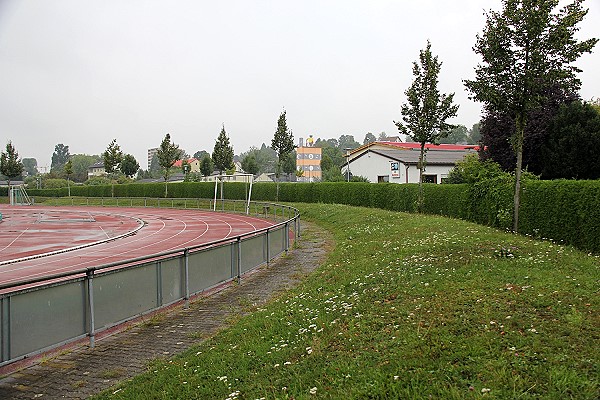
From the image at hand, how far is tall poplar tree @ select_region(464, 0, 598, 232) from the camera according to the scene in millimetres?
13062

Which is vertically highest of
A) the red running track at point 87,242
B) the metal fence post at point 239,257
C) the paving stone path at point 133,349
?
the metal fence post at point 239,257

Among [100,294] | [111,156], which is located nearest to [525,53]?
[100,294]

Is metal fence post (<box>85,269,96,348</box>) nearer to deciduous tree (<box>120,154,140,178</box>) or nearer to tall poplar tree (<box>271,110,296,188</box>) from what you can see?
tall poplar tree (<box>271,110,296,188</box>)

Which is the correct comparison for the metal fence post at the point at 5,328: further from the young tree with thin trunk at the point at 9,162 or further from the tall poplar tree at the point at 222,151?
the young tree with thin trunk at the point at 9,162

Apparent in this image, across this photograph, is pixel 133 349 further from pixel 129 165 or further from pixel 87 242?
pixel 129 165

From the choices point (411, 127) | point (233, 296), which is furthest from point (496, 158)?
point (233, 296)

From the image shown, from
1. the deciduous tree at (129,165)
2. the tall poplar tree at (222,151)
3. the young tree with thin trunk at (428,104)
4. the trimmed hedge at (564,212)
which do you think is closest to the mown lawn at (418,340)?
the trimmed hedge at (564,212)

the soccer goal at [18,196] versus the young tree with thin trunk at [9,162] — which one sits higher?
the young tree with thin trunk at [9,162]

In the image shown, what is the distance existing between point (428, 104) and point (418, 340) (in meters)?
21.5

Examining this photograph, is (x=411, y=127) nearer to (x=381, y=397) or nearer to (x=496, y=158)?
(x=496, y=158)

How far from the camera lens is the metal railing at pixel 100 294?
6.10m

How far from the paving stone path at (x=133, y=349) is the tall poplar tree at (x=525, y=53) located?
24.4ft

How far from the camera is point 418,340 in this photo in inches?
224

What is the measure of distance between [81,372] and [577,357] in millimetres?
5718
